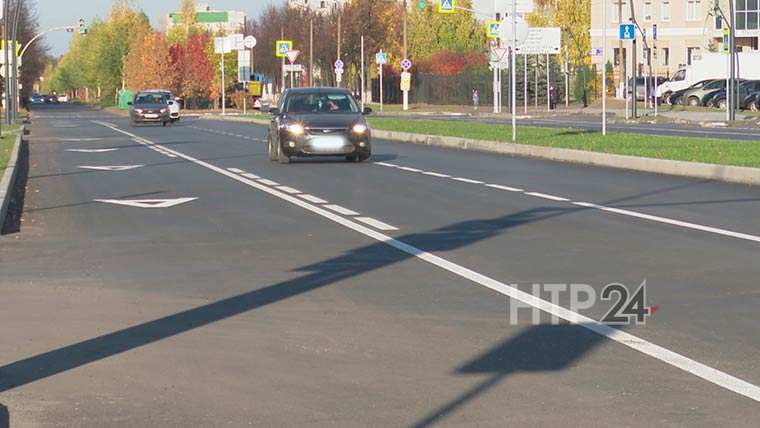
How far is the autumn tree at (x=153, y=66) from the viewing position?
124m

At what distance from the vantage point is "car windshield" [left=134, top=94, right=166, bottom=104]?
65938mm

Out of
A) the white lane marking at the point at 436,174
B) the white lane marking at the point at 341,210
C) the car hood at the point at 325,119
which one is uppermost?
the car hood at the point at 325,119

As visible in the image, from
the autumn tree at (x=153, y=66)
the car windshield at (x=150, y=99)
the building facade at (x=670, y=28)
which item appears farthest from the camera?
the autumn tree at (x=153, y=66)

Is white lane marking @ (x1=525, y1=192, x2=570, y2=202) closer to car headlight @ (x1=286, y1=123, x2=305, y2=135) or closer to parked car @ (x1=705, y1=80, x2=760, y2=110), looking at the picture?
car headlight @ (x1=286, y1=123, x2=305, y2=135)

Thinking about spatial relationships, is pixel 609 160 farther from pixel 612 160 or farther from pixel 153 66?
pixel 153 66

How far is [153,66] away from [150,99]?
5929 cm

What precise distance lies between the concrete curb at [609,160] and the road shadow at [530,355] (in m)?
13.7

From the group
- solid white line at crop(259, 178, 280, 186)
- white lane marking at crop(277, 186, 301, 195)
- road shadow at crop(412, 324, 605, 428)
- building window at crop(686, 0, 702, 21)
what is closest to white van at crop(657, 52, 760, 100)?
building window at crop(686, 0, 702, 21)

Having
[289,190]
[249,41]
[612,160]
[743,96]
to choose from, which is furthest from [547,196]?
[249,41]

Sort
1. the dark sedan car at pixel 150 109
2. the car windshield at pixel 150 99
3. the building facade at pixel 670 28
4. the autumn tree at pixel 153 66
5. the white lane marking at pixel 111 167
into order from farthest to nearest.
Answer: the autumn tree at pixel 153 66 < the building facade at pixel 670 28 < the car windshield at pixel 150 99 < the dark sedan car at pixel 150 109 < the white lane marking at pixel 111 167

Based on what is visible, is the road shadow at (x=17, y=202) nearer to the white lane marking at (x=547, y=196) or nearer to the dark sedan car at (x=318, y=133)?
the dark sedan car at (x=318, y=133)

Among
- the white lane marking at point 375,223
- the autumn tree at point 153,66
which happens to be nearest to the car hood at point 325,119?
the white lane marking at point 375,223

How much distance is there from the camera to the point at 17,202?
20.3 metres

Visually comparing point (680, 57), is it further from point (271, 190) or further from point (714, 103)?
point (271, 190)
